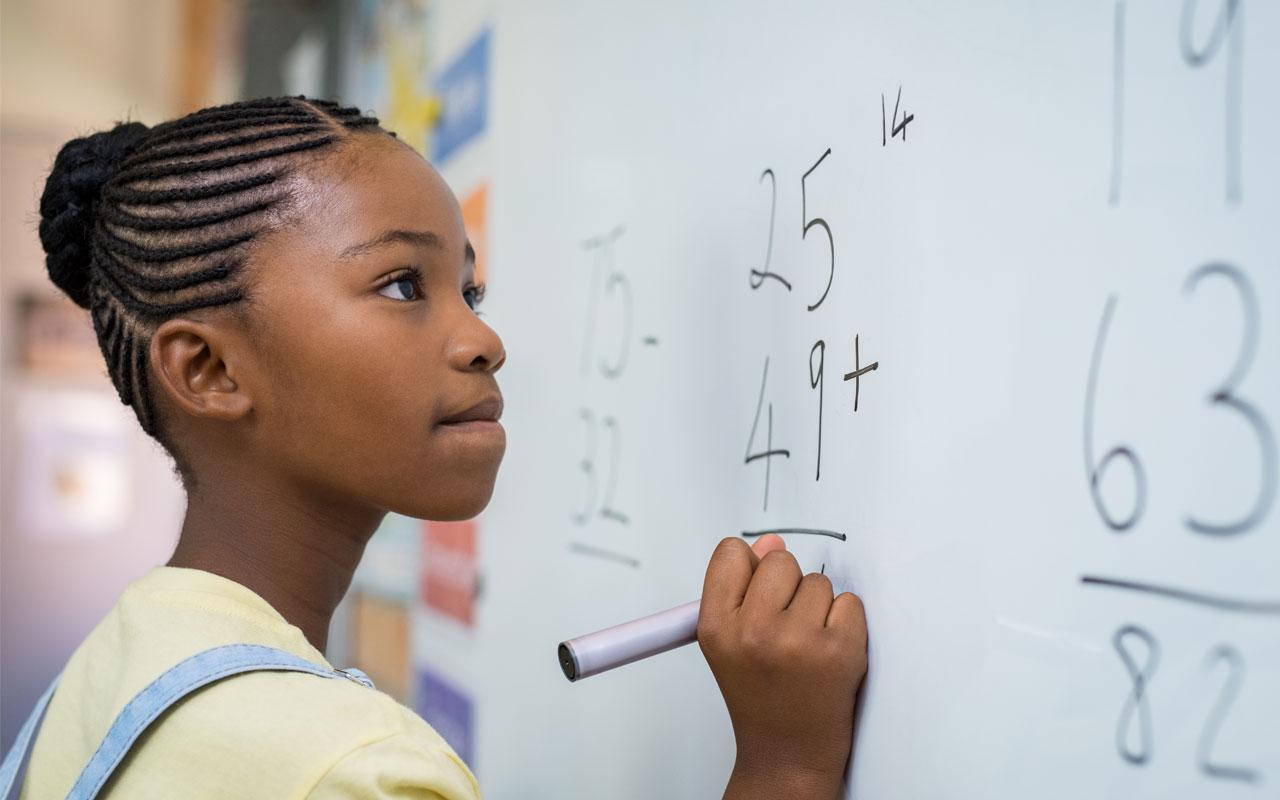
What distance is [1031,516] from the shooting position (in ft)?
1.19

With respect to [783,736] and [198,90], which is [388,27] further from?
[198,90]

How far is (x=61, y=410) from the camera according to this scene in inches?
99.3

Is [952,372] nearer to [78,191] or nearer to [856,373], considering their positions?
[856,373]

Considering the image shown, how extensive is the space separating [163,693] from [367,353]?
173 mm

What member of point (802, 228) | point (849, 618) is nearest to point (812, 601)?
point (849, 618)

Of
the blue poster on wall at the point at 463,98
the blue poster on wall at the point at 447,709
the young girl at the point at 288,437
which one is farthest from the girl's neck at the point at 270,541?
the blue poster on wall at the point at 463,98

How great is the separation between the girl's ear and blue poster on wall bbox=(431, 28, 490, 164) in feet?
1.58

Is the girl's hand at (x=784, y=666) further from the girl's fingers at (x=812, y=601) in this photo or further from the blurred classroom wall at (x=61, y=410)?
the blurred classroom wall at (x=61, y=410)

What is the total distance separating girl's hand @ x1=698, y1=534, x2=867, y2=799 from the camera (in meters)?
0.44

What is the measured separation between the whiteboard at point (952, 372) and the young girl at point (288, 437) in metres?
0.05

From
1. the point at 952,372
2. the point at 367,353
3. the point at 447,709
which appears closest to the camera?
the point at 952,372

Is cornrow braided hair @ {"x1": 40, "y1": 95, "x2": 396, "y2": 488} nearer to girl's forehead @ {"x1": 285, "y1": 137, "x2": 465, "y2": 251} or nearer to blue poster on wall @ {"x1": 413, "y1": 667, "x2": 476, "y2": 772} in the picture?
girl's forehead @ {"x1": 285, "y1": 137, "x2": 465, "y2": 251}

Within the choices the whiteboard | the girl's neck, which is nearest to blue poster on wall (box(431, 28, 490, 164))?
the whiteboard

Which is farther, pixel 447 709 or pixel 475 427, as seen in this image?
pixel 447 709
